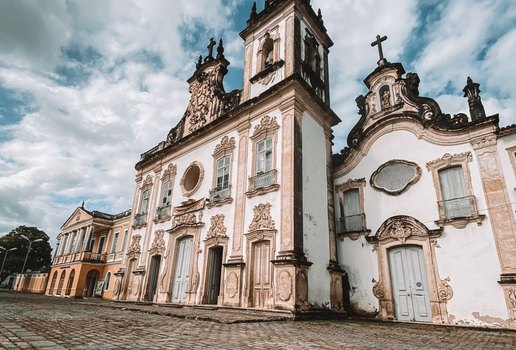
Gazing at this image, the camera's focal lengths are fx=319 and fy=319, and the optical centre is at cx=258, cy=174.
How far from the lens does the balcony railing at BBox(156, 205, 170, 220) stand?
50.3 ft

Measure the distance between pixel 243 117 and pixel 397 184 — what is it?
649 cm

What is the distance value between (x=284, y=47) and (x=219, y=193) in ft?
21.7

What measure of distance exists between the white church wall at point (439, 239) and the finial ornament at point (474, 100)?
1.12 metres

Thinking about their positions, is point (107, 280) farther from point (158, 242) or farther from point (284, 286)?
point (284, 286)

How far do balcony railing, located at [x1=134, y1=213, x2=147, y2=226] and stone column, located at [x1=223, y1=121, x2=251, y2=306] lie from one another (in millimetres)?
7091

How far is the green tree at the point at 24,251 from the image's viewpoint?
136 feet

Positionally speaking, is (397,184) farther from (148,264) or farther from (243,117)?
(148,264)

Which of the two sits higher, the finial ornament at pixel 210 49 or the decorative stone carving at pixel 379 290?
the finial ornament at pixel 210 49

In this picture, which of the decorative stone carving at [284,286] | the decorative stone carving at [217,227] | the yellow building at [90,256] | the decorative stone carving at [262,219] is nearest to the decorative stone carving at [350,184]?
the decorative stone carving at [262,219]

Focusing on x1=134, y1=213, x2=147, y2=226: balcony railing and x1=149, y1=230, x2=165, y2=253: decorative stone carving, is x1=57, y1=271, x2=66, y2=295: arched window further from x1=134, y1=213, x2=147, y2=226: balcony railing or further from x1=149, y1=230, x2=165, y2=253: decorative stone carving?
x1=149, y1=230, x2=165, y2=253: decorative stone carving

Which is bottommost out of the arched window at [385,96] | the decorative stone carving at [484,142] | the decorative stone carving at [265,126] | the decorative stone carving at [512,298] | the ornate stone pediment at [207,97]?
the decorative stone carving at [512,298]

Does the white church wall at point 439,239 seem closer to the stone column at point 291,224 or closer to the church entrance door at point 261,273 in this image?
the stone column at point 291,224

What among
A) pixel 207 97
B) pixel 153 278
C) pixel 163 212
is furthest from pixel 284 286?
pixel 207 97

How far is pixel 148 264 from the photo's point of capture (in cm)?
1508
